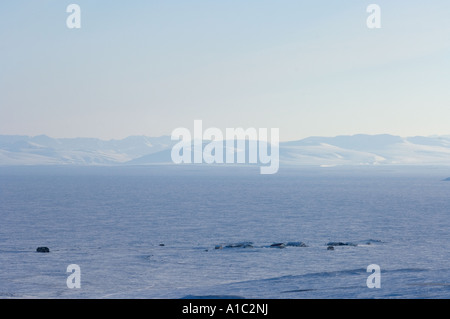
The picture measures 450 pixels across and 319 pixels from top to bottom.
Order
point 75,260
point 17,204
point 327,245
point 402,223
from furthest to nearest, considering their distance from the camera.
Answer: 1. point 17,204
2. point 402,223
3. point 327,245
4. point 75,260

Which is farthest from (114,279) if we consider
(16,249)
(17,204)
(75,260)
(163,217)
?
(17,204)

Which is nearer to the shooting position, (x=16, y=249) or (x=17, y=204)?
(x=16, y=249)
